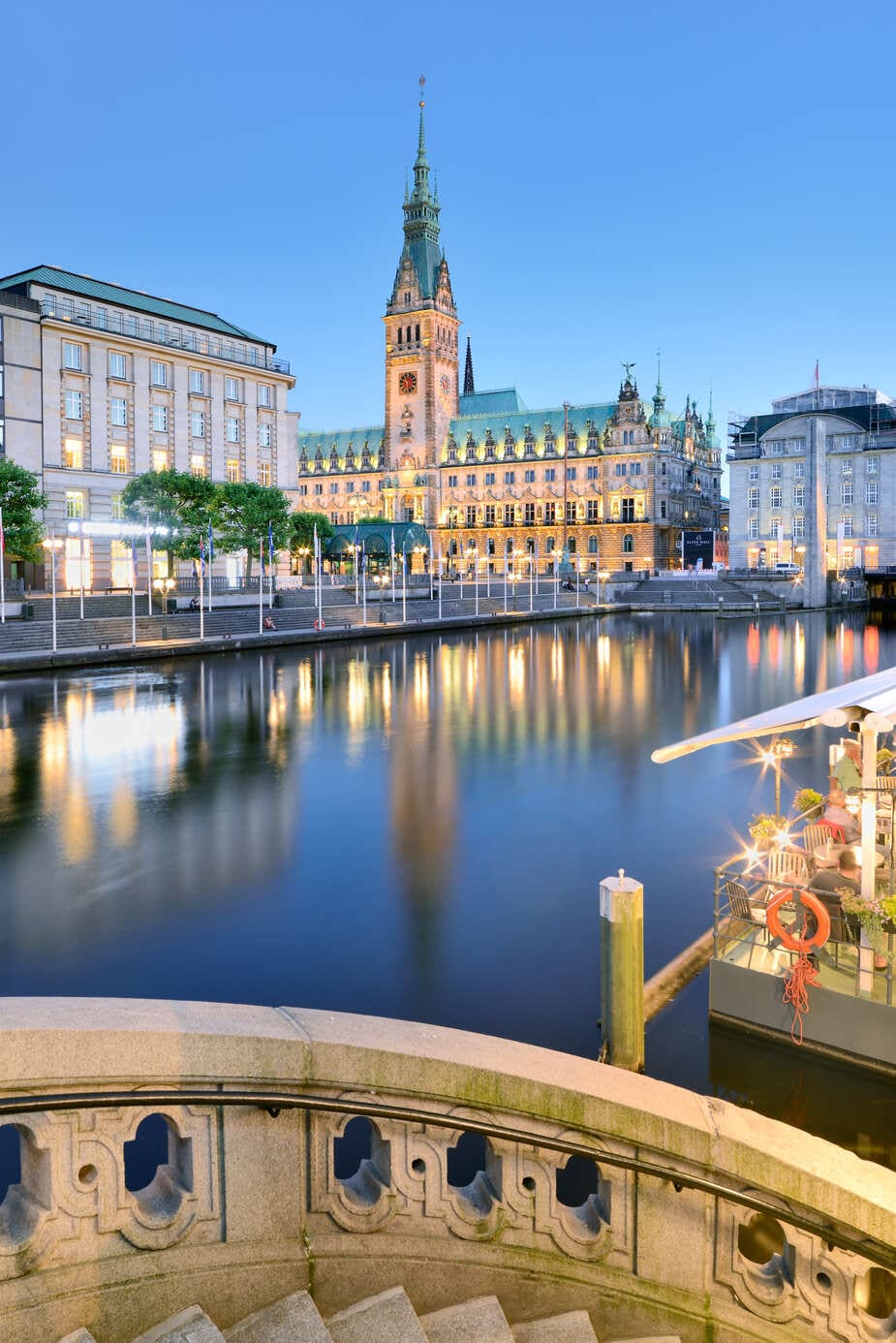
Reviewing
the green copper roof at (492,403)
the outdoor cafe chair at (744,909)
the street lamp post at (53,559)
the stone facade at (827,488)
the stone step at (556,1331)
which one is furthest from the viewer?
the green copper roof at (492,403)

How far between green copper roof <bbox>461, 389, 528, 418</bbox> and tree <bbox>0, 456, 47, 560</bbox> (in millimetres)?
118510

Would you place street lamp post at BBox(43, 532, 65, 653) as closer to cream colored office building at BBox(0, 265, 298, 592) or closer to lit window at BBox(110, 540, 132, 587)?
cream colored office building at BBox(0, 265, 298, 592)

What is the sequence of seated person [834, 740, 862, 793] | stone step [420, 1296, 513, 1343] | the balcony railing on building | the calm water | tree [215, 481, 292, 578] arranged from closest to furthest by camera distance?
stone step [420, 1296, 513, 1343], the calm water, seated person [834, 740, 862, 793], tree [215, 481, 292, 578], the balcony railing on building

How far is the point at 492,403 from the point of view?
169875 millimetres

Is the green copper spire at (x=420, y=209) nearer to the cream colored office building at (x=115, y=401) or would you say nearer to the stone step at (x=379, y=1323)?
the cream colored office building at (x=115, y=401)

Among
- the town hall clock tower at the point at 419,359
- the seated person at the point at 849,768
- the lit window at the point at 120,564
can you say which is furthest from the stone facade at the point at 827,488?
the seated person at the point at 849,768

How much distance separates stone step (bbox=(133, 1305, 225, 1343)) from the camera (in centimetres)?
394

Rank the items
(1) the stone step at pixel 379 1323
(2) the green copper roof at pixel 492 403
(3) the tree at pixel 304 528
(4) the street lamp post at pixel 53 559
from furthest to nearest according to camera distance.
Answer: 1. (2) the green copper roof at pixel 492 403
2. (3) the tree at pixel 304 528
3. (4) the street lamp post at pixel 53 559
4. (1) the stone step at pixel 379 1323

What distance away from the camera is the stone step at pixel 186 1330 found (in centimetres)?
394

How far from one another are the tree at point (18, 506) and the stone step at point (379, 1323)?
53897mm

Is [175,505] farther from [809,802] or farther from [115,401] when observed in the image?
[809,802]

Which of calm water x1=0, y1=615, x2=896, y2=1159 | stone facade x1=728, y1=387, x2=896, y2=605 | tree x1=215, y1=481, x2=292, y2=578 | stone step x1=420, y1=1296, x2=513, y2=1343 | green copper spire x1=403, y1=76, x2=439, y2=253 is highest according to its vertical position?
green copper spire x1=403, y1=76, x2=439, y2=253

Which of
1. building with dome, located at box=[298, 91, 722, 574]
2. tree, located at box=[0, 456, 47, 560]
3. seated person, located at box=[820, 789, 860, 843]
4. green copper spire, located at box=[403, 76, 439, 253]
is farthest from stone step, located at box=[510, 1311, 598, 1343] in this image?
green copper spire, located at box=[403, 76, 439, 253]

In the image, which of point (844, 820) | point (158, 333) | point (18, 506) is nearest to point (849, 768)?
point (844, 820)
